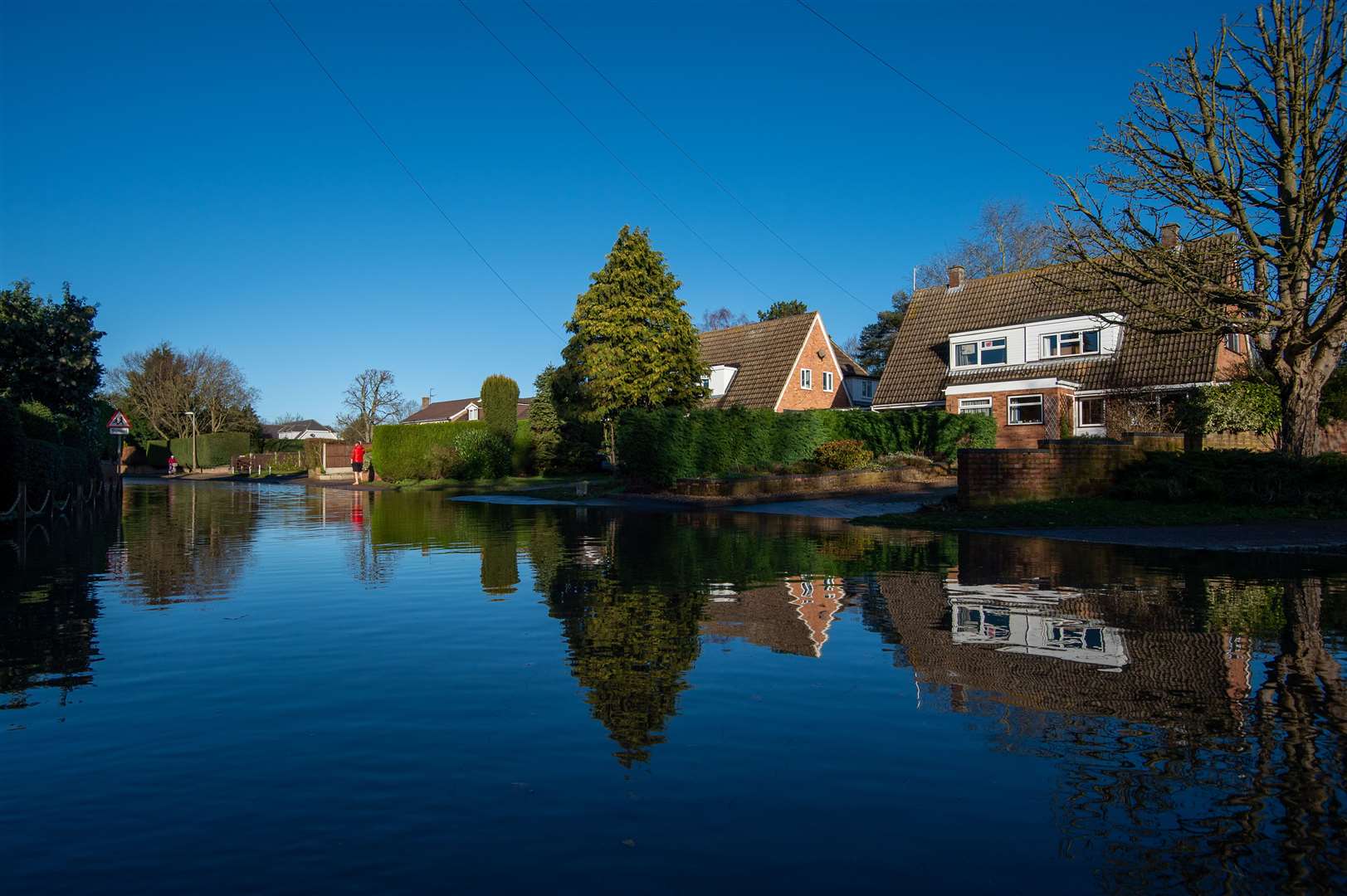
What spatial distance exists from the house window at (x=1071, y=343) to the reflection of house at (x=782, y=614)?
113 feet

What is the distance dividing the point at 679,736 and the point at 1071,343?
40834 mm

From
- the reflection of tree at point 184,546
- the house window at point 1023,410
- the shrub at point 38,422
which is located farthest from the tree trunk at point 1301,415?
the shrub at point 38,422

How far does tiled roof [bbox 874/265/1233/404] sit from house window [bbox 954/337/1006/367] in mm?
563

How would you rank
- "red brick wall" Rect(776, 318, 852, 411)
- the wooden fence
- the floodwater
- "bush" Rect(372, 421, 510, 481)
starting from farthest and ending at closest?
the wooden fence → "red brick wall" Rect(776, 318, 852, 411) → "bush" Rect(372, 421, 510, 481) → the floodwater

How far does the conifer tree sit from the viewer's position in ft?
130

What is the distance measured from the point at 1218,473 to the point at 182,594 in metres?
18.3

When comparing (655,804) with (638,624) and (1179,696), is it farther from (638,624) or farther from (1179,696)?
(638,624)

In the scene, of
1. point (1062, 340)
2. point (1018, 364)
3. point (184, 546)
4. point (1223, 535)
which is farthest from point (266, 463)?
point (1223, 535)

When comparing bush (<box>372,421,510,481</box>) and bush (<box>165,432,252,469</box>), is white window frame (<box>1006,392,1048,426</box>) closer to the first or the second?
bush (<box>372,421,510,481</box>)

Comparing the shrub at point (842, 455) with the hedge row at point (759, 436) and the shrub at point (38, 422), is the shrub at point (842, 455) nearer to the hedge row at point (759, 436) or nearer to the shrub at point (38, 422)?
the hedge row at point (759, 436)

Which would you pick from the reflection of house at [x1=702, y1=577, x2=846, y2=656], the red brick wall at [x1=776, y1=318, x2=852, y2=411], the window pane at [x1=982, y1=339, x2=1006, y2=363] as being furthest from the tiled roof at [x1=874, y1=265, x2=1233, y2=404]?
the reflection of house at [x1=702, y1=577, x2=846, y2=656]

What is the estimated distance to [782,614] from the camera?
28.8 ft

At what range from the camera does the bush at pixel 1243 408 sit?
29.3 m

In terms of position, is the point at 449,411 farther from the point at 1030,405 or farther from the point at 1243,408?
the point at 1243,408
